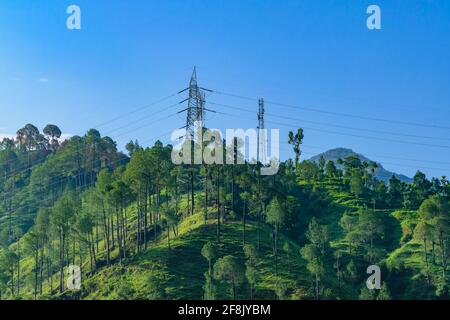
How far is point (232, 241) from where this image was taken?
85.0 metres

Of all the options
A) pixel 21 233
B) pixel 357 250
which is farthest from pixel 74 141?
pixel 357 250

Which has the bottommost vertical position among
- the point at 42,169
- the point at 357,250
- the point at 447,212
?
A: the point at 357,250

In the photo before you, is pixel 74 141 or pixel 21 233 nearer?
pixel 21 233

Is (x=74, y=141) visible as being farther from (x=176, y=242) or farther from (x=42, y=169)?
(x=176, y=242)

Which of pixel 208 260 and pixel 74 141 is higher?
pixel 74 141

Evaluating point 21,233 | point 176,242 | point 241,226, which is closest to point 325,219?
point 241,226

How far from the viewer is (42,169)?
136m

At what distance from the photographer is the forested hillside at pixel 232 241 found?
7331 cm

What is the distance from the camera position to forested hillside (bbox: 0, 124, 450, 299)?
73.3m

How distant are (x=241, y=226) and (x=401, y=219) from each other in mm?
33902
